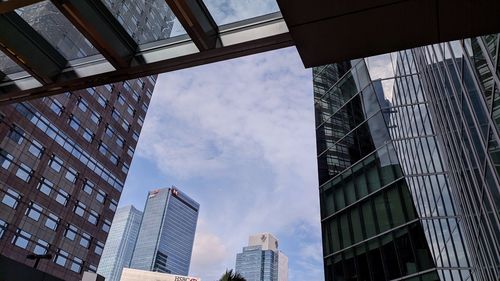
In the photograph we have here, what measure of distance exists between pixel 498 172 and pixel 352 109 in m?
18.2

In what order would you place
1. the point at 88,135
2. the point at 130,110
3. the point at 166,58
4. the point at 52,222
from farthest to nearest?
the point at 130,110, the point at 88,135, the point at 52,222, the point at 166,58

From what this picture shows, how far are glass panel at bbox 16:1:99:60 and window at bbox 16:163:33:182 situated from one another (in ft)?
171

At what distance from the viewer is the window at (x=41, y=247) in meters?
54.2

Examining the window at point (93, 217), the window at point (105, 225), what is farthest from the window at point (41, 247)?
the window at point (105, 225)

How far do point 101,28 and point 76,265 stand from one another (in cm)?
6095

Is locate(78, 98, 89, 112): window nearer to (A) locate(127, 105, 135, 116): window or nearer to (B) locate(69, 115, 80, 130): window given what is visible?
(B) locate(69, 115, 80, 130): window

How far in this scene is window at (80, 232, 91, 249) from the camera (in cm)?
6223

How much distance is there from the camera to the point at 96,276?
16.6m

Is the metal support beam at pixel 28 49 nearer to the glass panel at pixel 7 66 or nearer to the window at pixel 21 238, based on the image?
the glass panel at pixel 7 66

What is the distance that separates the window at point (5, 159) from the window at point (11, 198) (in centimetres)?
306

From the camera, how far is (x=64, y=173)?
199 feet

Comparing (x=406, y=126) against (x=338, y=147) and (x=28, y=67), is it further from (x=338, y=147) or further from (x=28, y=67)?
(x=28, y=67)

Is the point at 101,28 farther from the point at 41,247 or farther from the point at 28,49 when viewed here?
the point at 41,247

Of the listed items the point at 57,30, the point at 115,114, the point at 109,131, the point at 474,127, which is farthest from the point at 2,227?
the point at 474,127
